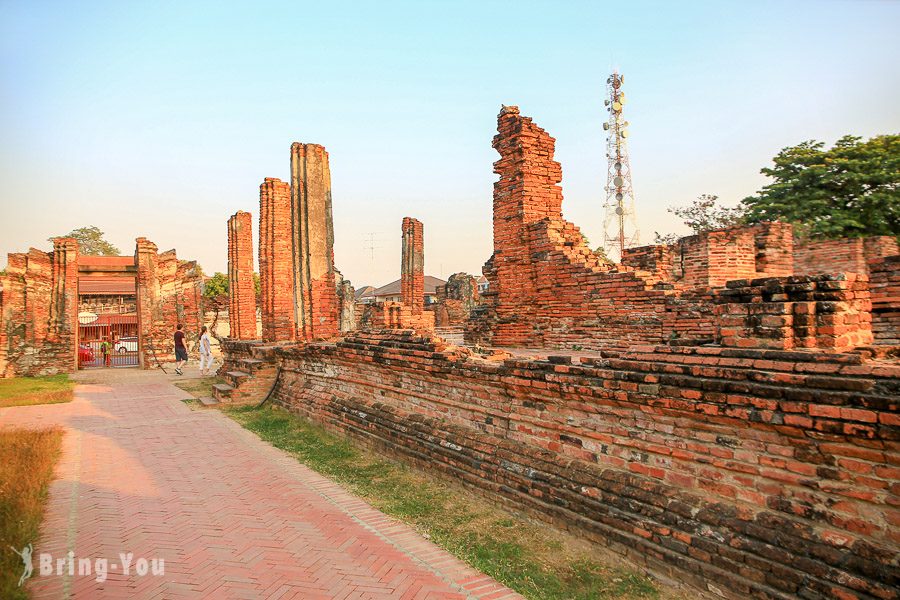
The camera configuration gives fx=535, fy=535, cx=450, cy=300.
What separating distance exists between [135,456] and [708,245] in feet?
32.1

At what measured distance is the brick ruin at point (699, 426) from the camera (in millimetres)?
2809

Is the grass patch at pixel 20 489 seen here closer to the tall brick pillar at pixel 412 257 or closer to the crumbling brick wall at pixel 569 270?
the crumbling brick wall at pixel 569 270

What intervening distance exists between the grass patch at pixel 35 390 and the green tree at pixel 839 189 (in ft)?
72.1

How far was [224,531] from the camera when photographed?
186 inches

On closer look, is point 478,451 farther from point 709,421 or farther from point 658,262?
point 658,262

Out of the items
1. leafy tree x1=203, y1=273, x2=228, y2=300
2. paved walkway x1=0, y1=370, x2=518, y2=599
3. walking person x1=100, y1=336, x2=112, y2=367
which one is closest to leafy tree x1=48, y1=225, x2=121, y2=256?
leafy tree x1=203, y1=273, x2=228, y2=300

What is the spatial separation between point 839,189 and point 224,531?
22.9 m

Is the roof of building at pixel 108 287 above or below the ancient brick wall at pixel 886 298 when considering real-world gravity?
above

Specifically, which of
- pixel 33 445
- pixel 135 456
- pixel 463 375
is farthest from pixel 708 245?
pixel 33 445

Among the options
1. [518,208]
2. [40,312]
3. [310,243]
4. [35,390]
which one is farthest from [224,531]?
[40,312]

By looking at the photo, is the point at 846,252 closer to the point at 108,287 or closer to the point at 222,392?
the point at 222,392

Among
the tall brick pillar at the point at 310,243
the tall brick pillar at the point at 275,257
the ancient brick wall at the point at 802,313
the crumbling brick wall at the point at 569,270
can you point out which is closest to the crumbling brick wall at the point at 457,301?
the tall brick pillar at the point at 275,257

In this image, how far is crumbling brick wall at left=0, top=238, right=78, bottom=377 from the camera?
1709 centimetres

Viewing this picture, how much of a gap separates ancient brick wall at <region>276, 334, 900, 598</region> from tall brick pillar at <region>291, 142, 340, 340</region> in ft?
23.9
